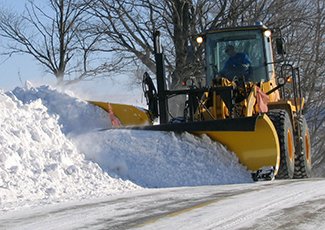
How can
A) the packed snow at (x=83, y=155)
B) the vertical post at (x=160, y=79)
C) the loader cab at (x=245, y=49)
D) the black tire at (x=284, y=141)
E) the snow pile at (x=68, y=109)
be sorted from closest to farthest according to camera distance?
the packed snow at (x=83, y=155), the black tire at (x=284, y=141), the snow pile at (x=68, y=109), the vertical post at (x=160, y=79), the loader cab at (x=245, y=49)

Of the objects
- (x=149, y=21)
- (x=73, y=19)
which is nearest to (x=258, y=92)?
(x=149, y=21)

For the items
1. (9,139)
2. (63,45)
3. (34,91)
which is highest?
(63,45)

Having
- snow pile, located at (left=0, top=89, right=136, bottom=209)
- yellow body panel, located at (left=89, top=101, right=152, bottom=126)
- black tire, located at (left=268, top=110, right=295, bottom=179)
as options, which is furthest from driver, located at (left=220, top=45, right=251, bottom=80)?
snow pile, located at (left=0, top=89, right=136, bottom=209)

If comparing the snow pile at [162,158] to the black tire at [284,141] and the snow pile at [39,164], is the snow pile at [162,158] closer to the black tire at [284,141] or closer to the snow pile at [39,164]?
the snow pile at [39,164]

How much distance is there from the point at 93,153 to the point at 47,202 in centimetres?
267

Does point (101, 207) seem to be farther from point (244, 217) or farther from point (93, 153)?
point (93, 153)

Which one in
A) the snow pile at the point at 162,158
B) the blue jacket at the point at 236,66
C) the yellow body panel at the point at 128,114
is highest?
the blue jacket at the point at 236,66

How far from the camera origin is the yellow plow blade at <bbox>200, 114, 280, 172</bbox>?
33.0 feet

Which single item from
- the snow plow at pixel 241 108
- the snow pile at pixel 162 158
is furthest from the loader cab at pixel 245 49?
the snow pile at pixel 162 158

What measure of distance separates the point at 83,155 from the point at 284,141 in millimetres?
3498

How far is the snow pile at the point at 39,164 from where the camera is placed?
325 inches

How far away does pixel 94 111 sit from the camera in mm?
11883

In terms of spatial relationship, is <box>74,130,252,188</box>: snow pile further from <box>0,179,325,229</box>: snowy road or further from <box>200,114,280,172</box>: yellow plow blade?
<box>0,179,325,229</box>: snowy road

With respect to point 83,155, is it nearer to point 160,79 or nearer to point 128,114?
point 128,114
